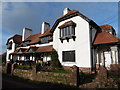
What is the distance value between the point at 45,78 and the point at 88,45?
7.30 meters

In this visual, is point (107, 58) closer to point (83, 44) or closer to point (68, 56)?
point (83, 44)

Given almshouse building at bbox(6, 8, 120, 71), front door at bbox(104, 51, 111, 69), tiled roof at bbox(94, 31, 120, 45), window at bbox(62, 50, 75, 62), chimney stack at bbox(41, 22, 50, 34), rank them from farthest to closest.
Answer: chimney stack at bbox(41, 22, 50, 34)
window at bbox(62, 50, 75, 62)
front door at bbox(104, 51, 111, 69)
almshouse building at bbox(6, 8, 120, 71)
tiled roof at bbox(94, 31, 120, 45)

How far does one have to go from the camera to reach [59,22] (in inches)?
725

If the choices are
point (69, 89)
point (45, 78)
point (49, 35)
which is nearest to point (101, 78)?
point (69, 89)

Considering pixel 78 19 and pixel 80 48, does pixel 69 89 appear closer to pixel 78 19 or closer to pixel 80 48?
pixel 80 48

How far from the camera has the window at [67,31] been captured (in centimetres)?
1560

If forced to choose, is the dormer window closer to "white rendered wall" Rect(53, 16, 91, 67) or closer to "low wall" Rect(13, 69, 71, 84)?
"white rendered wall" Rect(53, 16, 91, 67)

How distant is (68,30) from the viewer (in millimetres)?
16141

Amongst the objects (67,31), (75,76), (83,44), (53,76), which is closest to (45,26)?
(67,31)

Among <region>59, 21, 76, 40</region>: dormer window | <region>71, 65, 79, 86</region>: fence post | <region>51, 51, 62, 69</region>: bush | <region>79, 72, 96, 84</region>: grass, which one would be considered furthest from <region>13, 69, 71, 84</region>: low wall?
<region>59, 21, 76, 40</region>: dormer window

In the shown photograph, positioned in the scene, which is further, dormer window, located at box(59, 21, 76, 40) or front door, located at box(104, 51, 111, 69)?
dormer window, located at box(59, 21, 76, 40)

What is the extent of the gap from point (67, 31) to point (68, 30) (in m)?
0.25

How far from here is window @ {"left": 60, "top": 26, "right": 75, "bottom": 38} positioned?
1560cm

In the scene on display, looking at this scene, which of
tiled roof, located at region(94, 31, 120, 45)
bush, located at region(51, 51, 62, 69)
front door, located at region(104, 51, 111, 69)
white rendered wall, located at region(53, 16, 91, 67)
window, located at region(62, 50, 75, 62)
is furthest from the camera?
bush, located at region(51, 51, 62, 69)
